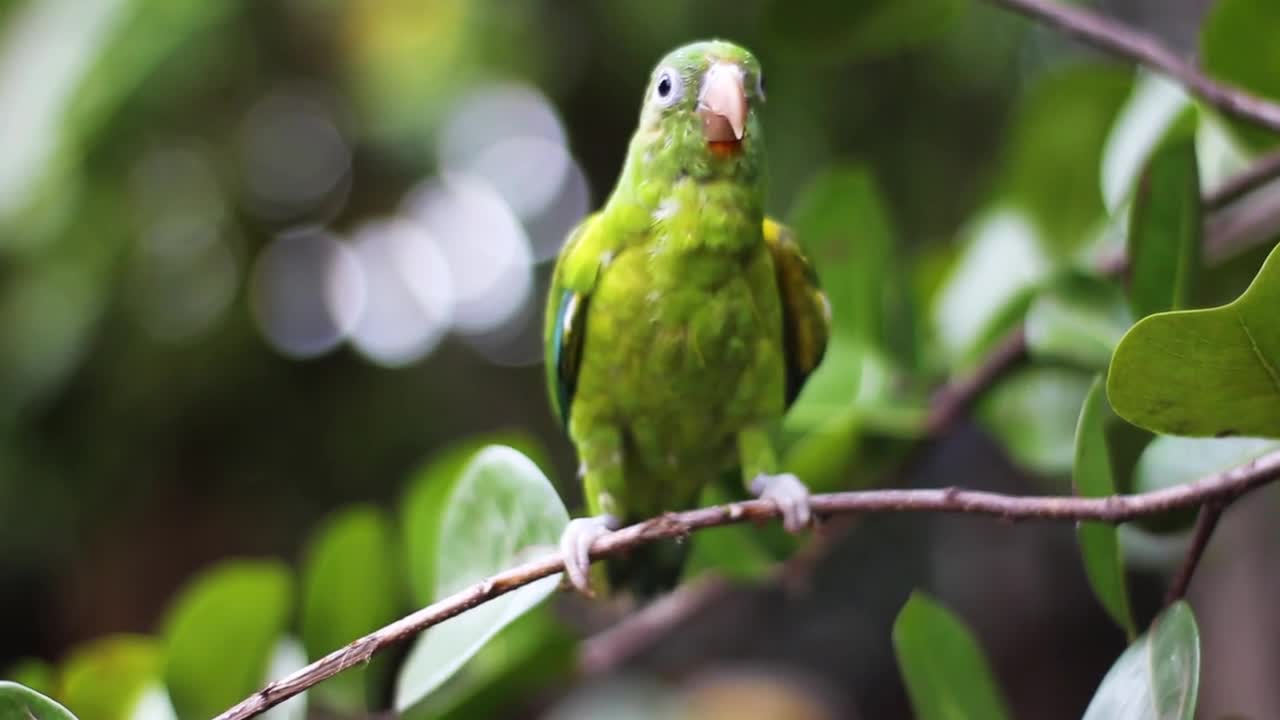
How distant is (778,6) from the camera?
912 mm

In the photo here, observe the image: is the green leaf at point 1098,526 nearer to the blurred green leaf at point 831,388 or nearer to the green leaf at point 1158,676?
the green leaf at point 1158,676

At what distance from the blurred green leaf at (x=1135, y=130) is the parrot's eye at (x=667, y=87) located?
0.43m

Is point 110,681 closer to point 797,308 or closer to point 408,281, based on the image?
point 797,308

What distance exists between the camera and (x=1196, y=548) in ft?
1.90

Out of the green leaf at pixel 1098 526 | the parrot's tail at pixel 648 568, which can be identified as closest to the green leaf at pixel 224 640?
the parrot's tail at pixel 648 568

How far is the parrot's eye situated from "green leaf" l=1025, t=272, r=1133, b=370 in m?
0.35

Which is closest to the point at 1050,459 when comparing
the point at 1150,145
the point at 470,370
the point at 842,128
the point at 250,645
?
the point at 1150,145

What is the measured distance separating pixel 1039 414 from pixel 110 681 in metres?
0.89

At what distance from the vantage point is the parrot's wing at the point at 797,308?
79 cm

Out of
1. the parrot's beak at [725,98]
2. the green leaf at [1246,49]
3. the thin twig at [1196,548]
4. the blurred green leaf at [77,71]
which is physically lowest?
the thin twig at [1196,548]

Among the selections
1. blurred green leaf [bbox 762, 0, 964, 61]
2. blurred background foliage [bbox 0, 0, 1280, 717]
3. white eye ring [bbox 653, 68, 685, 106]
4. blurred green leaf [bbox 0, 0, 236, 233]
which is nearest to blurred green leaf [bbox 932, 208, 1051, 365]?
blurred background foliage [bbox 0, 0, 1280, 717]

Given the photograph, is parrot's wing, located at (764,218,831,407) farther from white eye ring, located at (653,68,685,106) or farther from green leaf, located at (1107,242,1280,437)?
green leaf, located at (1107,242,1280,437)

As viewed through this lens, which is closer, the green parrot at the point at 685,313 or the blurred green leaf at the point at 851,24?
the green parrot at the point at 685,313

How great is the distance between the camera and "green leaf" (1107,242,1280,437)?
495 mm
